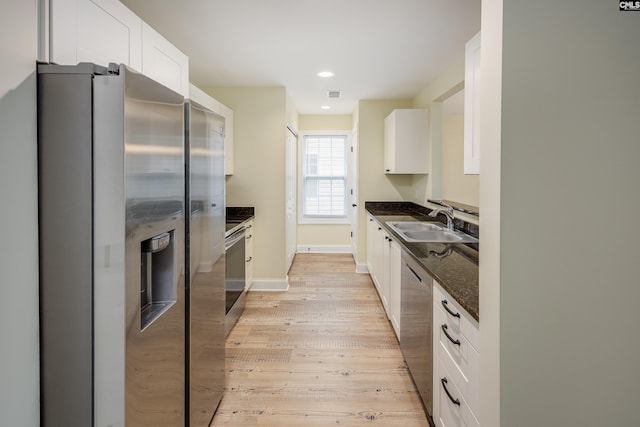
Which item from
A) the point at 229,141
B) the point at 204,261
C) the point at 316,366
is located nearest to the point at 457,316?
the point at 204,261

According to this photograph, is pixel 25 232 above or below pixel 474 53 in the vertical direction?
below

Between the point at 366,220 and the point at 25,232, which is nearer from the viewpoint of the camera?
the point at 25,232

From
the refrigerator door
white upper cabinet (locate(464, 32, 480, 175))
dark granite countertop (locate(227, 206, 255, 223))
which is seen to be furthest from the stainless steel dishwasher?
dark granite countertop (locate(227, 206, 255, 223))

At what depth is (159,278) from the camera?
61.4 inches

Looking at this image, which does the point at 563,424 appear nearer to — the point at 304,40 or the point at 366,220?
the point at 304,40

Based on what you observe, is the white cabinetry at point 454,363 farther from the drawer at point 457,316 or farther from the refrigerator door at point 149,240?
the refrigerator door at point 149,240

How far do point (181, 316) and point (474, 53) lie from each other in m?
2.09

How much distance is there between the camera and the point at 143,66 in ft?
5.92

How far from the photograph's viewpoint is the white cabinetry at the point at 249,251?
4.21 m

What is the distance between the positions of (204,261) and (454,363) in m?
1.26

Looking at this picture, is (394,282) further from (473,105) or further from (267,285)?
(267,285)

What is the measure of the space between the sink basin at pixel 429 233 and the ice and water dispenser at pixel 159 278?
1.78m

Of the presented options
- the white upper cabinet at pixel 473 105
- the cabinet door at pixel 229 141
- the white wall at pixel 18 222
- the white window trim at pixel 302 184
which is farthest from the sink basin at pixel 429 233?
the white window trim at pixel 302 184

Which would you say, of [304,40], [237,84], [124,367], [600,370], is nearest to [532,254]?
[600,370]
